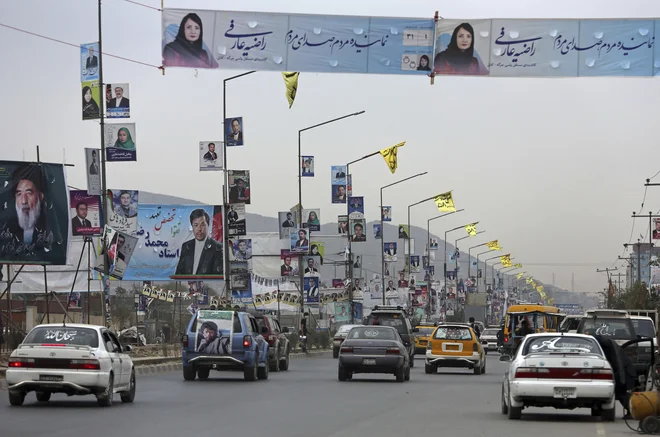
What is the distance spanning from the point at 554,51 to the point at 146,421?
1303 cm

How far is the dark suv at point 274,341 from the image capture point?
36438 mm

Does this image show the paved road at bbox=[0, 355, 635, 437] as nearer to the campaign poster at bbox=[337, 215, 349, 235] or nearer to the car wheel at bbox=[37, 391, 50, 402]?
the car wheel at bbox=[37, 391, 50, 402]

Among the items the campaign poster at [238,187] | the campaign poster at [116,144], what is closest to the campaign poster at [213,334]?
the campaign poster at [116,144]

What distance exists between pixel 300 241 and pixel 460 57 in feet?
101

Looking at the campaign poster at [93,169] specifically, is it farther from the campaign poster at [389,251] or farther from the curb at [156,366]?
the campaign poster at [389,251]

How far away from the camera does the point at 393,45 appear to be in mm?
26453

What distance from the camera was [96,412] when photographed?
766 inches

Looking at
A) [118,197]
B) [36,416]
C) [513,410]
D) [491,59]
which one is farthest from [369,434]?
[118,197]

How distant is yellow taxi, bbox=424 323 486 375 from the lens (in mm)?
38062

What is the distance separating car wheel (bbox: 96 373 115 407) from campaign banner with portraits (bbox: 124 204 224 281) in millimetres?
37255

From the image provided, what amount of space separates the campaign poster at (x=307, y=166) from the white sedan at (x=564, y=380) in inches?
1556

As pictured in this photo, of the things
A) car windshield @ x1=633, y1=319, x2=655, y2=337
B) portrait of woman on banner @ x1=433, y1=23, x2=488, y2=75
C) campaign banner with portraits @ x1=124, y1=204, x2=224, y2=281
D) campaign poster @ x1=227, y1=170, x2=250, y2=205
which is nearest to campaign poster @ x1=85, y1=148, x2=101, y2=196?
campaign poster @ x1=227, y1=170, x2=250, y2=205

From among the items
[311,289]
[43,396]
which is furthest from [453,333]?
[311,289]

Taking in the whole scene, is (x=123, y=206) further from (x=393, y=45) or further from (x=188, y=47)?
(x=393, y=45)
